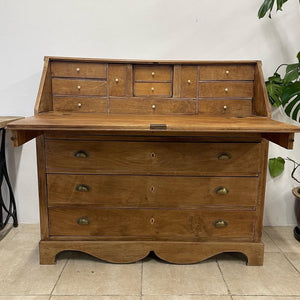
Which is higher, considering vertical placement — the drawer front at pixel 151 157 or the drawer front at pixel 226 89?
the drawer front at pixel 226 89

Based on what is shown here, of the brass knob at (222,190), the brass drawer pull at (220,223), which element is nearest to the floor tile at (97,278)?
the brass drawer pull at (220,223)

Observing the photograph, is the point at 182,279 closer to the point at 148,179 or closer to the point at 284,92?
the point at 148,179

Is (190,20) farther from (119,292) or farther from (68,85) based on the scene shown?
(119,292)

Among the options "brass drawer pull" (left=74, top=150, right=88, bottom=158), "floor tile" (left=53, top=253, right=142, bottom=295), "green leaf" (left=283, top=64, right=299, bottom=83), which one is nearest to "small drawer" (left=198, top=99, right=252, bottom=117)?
"green leaf" (left=283, top=64, right=299, bottom=83)

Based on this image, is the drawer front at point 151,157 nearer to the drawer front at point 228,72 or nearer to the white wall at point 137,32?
the drawer front at point 228,72

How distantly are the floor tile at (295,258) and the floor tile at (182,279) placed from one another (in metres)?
0.51

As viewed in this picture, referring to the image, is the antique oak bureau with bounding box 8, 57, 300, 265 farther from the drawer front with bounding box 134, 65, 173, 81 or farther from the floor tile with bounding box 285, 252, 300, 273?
the floor tile with bounding box 285, 252, 300, 273

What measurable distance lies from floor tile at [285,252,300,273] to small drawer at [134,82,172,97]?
4.41 ft

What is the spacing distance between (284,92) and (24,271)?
1.94 meters

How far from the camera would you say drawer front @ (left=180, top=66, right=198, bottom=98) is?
77.8 inches

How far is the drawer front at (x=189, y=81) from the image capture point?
1.98 m

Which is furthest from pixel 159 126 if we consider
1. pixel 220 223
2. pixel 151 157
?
pixel 220 223

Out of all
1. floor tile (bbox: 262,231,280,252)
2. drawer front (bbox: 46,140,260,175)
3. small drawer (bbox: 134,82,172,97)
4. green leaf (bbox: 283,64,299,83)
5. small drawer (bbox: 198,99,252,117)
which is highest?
green leaf (bbox: 283,64,299,83)

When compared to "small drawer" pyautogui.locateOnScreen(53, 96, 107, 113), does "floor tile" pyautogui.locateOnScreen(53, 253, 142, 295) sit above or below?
below
